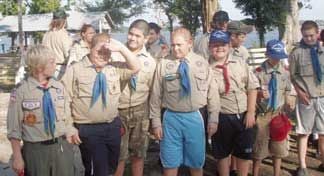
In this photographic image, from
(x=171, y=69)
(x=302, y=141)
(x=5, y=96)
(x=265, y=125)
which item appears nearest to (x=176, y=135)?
(x=171, y=69)

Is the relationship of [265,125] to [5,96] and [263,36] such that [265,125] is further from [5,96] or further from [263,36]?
[263,36]

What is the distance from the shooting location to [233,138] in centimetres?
514

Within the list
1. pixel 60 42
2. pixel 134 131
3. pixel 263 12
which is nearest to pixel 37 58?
pixel 134 131

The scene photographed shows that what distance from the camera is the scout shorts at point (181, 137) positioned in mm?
4734

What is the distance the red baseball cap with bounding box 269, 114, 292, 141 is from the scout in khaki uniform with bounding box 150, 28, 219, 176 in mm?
837

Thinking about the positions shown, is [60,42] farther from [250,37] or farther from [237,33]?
[250,37]

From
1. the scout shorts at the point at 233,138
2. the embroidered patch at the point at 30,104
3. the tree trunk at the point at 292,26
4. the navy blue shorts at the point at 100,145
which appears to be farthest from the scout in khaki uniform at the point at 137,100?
the tree trunk at the point at 292,26

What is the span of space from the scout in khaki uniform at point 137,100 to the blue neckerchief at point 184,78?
1.41 ft

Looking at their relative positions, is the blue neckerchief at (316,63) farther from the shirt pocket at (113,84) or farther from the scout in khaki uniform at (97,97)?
the shirt pocket at (113,84)

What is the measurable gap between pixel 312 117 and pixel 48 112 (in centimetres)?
318

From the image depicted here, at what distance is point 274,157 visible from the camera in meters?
5.54

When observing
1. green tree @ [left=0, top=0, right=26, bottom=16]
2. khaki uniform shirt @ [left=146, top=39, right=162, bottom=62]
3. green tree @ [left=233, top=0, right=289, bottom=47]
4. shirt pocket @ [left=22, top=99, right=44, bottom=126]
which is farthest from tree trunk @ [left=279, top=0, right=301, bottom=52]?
green tree @ [left=0, top=0, right=26, bottom=16]

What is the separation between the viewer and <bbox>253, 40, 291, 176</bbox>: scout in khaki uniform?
5.36 metres

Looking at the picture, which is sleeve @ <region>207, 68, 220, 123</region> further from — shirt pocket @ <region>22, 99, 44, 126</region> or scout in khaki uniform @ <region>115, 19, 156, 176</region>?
shirt pocket @ <region>22, 99, 44, 126</region>
